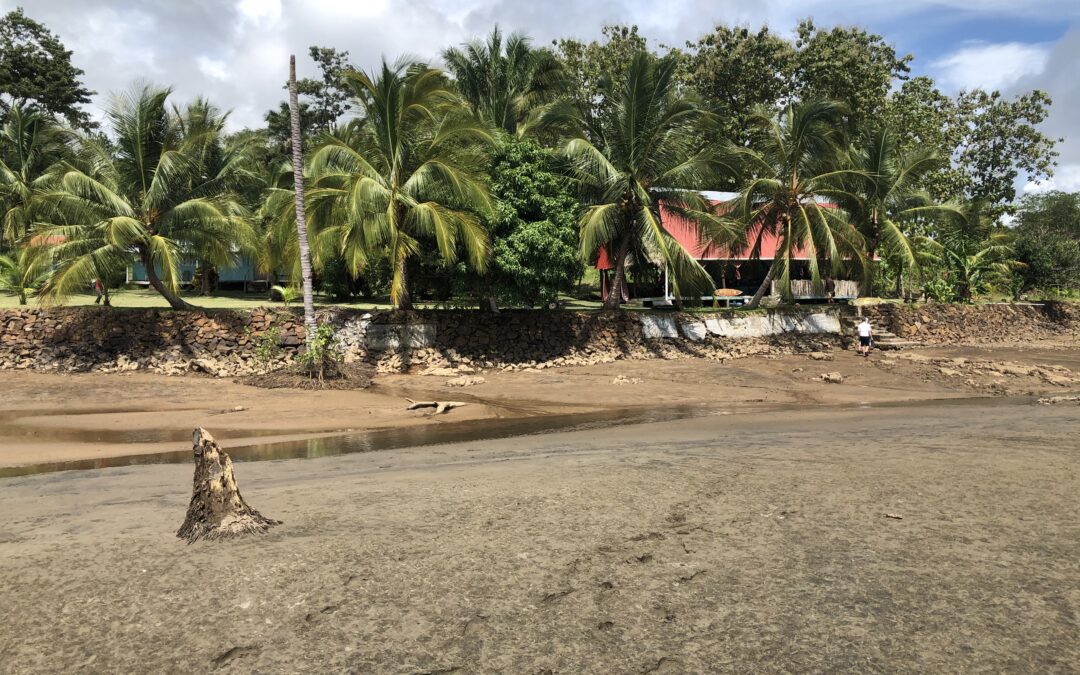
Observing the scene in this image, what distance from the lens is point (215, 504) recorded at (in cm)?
512

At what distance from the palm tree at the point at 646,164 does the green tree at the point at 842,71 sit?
55.4 ft

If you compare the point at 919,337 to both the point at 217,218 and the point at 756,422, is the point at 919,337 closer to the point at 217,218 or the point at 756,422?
the point at 756,422

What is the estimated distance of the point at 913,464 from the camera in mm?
7305

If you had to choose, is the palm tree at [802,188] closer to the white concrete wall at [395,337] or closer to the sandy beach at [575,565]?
the white concrete wall at [395,337]

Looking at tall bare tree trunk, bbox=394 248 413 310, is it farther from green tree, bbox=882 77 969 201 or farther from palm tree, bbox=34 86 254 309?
green tree, bbox=882 77 969 201

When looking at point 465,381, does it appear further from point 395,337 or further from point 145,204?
point 145,204

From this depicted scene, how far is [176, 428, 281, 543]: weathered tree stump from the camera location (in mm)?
5031

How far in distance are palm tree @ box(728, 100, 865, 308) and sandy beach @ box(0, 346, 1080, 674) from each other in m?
16.2

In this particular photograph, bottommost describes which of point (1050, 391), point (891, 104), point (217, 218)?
point (1050, 391)

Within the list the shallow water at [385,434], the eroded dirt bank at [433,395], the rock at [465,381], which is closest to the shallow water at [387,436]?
the shallow water at [385,434]

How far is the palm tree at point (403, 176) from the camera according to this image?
690 inches

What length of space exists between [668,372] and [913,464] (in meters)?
12.5

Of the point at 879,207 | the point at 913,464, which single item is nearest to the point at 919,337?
the point at 879,207

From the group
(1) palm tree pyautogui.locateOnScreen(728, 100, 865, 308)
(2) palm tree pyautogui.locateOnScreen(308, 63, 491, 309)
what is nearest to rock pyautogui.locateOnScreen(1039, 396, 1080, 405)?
(1) palm tree pyautogui.locateOnScreen(728, 100, 865, 308)
